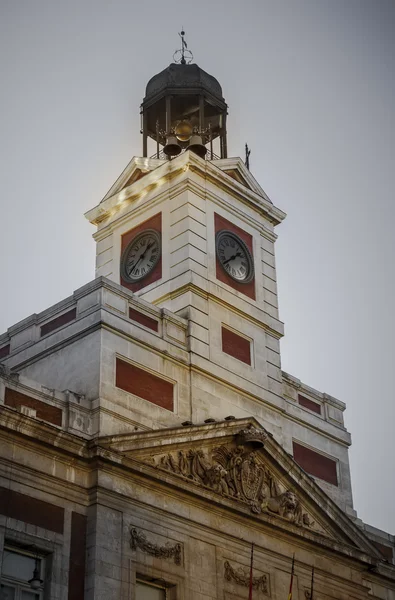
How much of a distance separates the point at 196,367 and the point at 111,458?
22.4 feet

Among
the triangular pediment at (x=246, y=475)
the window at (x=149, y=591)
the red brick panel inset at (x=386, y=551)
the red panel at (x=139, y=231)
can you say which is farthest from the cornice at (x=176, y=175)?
the window at (x=149, y=591)

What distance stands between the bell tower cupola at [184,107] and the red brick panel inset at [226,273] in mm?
4576

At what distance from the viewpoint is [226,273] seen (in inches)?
1751

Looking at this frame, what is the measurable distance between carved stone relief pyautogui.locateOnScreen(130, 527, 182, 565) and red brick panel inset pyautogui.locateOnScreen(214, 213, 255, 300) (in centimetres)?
1195

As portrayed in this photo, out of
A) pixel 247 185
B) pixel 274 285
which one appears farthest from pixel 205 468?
pixel 247 185

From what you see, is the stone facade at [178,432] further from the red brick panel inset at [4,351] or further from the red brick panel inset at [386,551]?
the red brick panel inset at [4,351]

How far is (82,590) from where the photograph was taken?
32562 mm

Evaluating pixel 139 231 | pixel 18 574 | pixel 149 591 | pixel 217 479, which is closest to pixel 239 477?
pixel 217 479

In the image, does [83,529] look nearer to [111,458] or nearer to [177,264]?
[111,458]

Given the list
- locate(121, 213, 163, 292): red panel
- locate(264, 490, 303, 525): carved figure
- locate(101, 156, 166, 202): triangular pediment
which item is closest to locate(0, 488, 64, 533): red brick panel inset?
locate(264, 490, 303, 525): carved figure

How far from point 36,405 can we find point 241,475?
784 cm

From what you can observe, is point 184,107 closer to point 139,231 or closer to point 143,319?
point 139,231

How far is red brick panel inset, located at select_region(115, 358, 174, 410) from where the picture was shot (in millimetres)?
37500

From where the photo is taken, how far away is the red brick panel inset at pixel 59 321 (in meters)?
38.9
